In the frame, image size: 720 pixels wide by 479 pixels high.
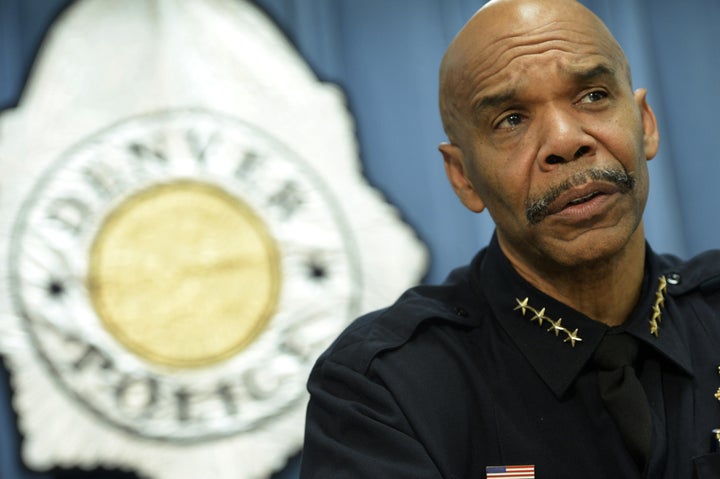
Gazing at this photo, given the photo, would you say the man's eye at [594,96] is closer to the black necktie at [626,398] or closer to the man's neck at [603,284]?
the man's neck at [603,284]

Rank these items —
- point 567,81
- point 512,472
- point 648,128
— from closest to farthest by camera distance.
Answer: point 512,472 < point 567,81 < point 648,128

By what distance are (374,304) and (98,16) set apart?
90 centimetres

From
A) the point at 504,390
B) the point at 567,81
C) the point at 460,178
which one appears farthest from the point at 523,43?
the point at 504,390

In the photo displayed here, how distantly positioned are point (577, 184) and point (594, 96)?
0.17 meters

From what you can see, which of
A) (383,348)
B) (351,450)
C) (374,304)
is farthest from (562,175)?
(374,304)

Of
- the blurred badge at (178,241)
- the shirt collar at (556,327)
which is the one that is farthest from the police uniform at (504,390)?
the blurred badge at (178,241)

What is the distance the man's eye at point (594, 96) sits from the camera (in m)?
1.12

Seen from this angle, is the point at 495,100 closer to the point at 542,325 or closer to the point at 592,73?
the point at 592,73

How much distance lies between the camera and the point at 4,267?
1796 millimetres

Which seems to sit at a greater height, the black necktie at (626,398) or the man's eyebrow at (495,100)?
the man's eyebrow at (495,100)

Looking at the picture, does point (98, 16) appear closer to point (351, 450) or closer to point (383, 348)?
point (383, 348)

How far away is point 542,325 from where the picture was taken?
44.9 inches

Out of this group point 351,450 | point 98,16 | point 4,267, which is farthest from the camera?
point 98,16

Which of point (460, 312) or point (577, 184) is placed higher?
point (577, 184)
